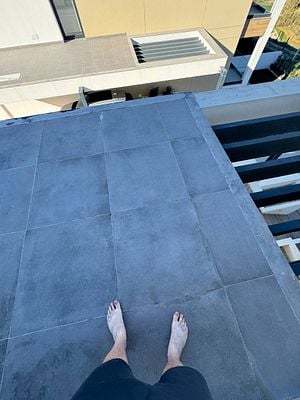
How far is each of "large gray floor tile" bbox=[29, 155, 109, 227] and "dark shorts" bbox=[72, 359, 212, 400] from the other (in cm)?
148

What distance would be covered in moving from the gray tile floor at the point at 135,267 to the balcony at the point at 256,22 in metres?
8.58

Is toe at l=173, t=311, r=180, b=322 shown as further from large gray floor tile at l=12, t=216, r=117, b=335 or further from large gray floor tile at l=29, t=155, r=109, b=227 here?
large gray floor tile at l=29, t=155, r=109, b=227

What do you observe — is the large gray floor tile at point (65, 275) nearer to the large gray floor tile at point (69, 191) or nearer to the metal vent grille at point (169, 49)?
the large gray floor tile at point (69, 191)

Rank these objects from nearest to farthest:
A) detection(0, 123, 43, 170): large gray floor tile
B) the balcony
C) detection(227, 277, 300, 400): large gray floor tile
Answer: detection(227, 277, 300, 400): large gray floor tile → detection(0, 123, 43, 170): large gray floor tile → the balcony

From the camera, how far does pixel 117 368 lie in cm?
140

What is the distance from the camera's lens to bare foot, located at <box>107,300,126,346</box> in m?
1.70

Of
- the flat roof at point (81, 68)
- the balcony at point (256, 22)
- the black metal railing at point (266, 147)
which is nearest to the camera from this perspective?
the black metal railing at point (266, 147)

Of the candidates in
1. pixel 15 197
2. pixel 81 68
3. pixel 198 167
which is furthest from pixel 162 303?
pixel 81 68

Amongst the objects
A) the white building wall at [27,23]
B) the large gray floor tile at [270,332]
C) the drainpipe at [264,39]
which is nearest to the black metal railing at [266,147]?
the large gray floor tile at [270,332]

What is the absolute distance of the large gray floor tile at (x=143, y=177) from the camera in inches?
99.2

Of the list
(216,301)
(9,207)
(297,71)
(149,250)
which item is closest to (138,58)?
(9,207)

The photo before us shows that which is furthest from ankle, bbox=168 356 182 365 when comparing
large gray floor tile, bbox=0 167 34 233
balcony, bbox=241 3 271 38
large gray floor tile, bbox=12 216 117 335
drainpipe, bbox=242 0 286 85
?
drainpipe, bbox=242 0 286 85

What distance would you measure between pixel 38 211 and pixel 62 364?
1561mm

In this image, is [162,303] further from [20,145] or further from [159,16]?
[159,16]
